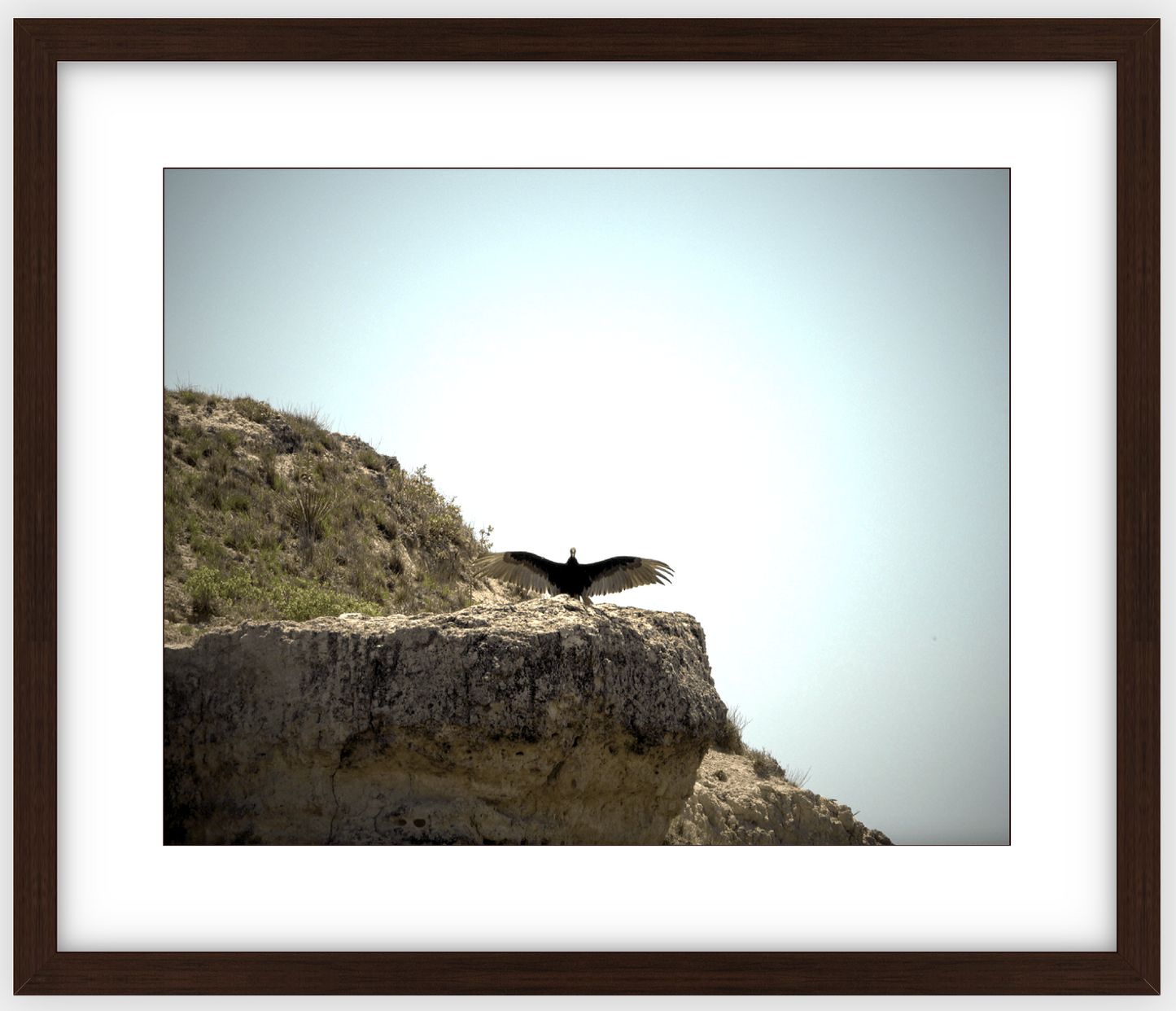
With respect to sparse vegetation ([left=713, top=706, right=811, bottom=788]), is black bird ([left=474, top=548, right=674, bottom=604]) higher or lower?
higher

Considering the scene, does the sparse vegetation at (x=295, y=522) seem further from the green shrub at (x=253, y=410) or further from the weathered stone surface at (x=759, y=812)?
the weathered stone surface at (x=759, y=812)

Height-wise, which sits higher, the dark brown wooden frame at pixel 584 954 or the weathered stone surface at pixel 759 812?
the dark brown wooden frame at pixel 584 954

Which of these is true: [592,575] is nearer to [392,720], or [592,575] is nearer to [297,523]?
[392,720]

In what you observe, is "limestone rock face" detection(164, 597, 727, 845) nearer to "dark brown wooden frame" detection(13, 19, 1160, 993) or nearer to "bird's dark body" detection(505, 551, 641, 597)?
"bird's dark body" detection(505, 551, 641, 597)

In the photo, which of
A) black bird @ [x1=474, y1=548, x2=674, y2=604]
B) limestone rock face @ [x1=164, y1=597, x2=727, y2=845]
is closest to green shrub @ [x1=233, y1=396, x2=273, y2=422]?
limestone rock face @ [x1=164, y1=597, x2=727, y2=845]

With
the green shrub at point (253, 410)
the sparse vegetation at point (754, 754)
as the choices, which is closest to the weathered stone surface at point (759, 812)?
the sparse vegetation at point (754, 754)

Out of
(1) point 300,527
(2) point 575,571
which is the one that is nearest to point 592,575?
(2) point 575,571
